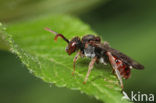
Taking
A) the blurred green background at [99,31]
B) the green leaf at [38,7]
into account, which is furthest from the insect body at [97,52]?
the blurred green background at [99,31]

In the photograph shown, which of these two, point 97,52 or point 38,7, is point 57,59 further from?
point 38,7

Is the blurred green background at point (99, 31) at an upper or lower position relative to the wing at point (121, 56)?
upper

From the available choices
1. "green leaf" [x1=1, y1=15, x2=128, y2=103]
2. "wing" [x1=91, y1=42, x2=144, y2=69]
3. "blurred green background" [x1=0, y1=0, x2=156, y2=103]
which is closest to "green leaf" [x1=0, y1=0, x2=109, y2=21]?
"blurred green background" [x1=0, y1=0, x2=156, y2=103]

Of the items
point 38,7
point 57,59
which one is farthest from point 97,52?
point 38,7

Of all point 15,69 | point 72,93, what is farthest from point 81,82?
point 15,69

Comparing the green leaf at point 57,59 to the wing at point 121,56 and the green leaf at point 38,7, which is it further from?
the wing at point 121,56

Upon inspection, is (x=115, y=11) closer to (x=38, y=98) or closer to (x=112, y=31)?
(x=112, y=31)

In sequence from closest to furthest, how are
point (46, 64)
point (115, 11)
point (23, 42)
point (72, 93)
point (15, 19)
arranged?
1. point (46, 64)
2. point (23, 42)
3. point (15, 19)
4. point (72, 93)
5. point (115, 11)
